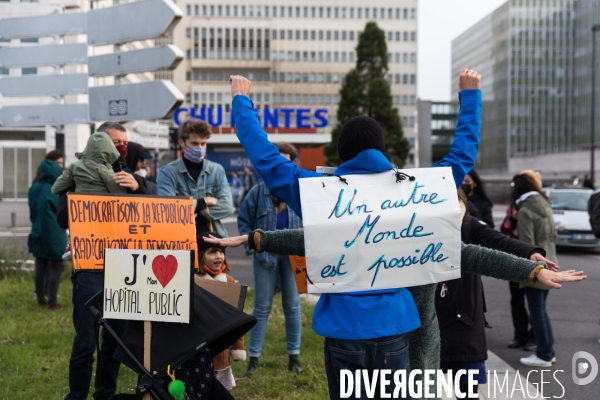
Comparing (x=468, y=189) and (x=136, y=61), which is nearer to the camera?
(x=468, y=189)

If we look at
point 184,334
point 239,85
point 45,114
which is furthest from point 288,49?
point 184,334

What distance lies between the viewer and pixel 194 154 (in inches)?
221

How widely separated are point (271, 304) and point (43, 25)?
6.23m

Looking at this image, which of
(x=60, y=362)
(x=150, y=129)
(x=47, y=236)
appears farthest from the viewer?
(x=150, y=129)

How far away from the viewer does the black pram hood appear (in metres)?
3.54

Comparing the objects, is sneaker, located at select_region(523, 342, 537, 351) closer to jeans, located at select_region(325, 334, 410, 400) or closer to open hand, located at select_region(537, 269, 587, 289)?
open hand, located at select_region(537, 269, 587, 289)

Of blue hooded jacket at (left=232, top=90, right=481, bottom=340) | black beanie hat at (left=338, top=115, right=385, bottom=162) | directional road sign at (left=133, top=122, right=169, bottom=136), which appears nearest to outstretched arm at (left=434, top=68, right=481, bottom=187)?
blue hooded jacket at (left=232, top=90, right=481, bottom=340)

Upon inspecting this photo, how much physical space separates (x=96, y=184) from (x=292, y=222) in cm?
208

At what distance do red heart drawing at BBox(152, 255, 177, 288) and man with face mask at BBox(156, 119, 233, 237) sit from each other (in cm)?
180

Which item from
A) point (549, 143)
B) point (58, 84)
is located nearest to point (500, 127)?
point (549, 143)

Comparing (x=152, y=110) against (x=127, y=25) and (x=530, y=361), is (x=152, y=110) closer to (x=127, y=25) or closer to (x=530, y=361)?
(x=127, y=25)

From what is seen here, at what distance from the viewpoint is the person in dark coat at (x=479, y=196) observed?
8.09 metres

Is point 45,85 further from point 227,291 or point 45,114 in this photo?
point 227,291

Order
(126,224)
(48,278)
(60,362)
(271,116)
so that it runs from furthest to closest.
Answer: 1. (271,116)
2. (48,278)
3. (60,362)
4. (126,224)
